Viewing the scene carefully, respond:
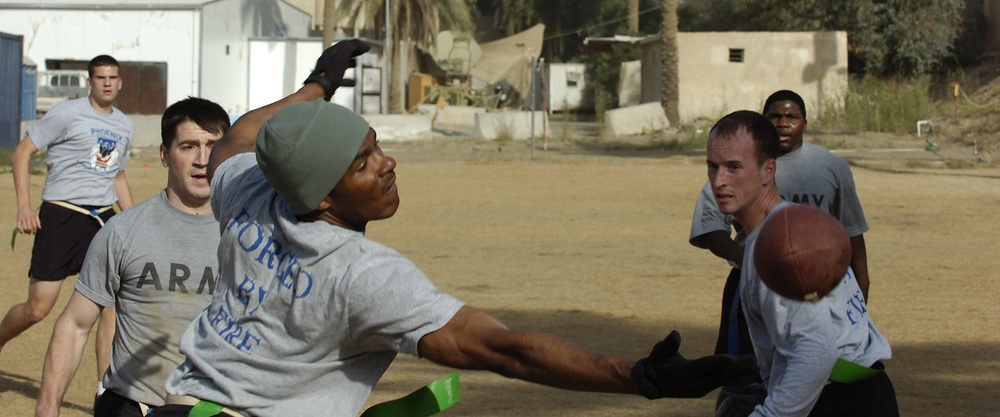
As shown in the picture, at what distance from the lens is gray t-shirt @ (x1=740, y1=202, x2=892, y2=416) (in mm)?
3646

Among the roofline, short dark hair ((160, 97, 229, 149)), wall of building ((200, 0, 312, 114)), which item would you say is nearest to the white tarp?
wall of building ((200, 0, 312, 114))

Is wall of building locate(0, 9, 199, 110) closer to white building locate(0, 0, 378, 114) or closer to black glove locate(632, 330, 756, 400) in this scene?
white building locate(0, 0, 378, 114)

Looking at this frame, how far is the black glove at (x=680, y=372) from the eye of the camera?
2412 mm

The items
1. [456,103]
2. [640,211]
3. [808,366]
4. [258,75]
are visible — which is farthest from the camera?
[456,103]

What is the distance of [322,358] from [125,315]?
6.51ft

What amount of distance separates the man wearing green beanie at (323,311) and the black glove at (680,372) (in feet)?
0.31

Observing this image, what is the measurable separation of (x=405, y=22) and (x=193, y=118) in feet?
161

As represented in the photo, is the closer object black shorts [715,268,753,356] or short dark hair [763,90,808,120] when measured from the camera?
black shorts [715,268,753,356]

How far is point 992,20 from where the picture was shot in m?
39.1

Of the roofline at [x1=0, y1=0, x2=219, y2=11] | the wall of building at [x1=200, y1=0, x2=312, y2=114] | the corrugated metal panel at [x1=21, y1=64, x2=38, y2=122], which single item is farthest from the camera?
the wall of building at [x1=200, y1=0, x2=312, y2=114]

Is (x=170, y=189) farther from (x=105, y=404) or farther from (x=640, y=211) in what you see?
(x=640, y=211)

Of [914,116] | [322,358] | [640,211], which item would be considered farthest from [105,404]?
[914,116]

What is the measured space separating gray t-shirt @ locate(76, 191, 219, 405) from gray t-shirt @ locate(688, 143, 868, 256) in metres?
2.41

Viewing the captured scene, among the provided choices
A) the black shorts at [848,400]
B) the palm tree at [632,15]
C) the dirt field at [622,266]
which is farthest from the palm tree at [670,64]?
the black shorts at [848,400]
